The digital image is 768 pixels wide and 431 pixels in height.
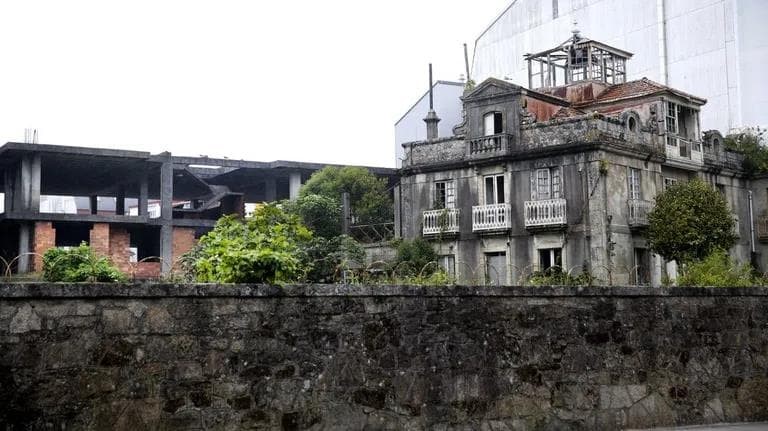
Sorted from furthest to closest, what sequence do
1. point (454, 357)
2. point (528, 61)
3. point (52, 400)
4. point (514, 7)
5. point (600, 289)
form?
point (514, 7)
point (528, 61)
point (600, 289)
point (454, 357)
point (52, 400)

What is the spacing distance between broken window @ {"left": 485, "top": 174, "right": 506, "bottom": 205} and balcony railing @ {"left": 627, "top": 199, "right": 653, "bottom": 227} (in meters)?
4.99

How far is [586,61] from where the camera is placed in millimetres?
45062

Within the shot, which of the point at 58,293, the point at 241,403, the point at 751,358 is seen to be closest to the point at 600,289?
the point at 751,358

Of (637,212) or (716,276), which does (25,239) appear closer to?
(637,212)

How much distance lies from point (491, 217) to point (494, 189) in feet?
4.08

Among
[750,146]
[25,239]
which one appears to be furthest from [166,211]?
[750,146]

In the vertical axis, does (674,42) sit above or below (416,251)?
above

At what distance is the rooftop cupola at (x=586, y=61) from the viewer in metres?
45.0

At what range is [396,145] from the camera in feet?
188

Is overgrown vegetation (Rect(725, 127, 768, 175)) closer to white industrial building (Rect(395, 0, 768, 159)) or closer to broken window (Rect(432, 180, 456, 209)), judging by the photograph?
white industrial building (Rect(395, 0, 768, 159))

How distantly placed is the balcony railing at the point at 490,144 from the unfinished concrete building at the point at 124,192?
12.4 metres

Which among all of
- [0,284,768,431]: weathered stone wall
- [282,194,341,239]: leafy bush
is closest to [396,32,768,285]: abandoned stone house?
[282,194,341,239]: leafy bush

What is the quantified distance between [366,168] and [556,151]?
49.1 ft

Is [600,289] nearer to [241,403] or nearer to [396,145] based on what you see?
[241,403]
